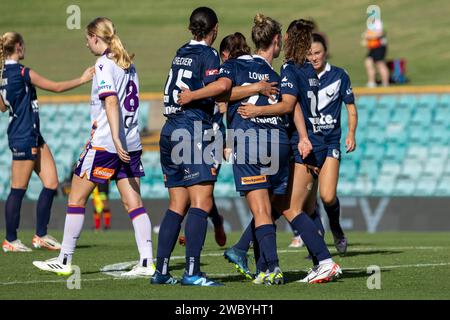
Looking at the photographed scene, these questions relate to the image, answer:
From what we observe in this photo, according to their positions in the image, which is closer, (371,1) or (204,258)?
(204,258)

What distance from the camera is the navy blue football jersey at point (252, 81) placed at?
9086 mm

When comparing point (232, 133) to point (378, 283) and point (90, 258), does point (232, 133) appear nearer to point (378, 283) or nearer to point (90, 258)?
point (378, 283)

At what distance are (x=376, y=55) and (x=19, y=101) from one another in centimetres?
1475

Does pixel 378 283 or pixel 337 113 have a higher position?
pixel 337 113

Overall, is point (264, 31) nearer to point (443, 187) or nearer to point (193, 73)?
point (193, 73)

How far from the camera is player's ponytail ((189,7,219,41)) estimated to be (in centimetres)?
901

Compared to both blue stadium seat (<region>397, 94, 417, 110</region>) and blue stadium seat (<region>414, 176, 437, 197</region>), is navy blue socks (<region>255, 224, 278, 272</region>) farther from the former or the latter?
blue stadium seat (<region>397, 94, 417, 110</region>)

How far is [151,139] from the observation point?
23.3m

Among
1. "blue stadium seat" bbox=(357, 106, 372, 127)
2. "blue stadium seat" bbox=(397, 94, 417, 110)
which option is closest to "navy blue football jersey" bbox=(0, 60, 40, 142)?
Result: "blue stadium seat" bbox=(357, 106, 372, 127)

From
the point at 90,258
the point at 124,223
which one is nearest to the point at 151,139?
the point at 124,223

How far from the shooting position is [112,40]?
31.7 feet

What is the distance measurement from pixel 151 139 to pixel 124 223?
2.72 m

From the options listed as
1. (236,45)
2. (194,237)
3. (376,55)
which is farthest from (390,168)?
(194,237)

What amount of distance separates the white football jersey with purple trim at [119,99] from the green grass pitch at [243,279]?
4.16 ft
